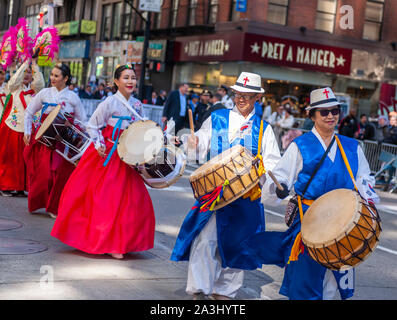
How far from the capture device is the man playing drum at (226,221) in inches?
235

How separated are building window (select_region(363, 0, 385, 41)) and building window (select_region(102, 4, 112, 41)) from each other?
18.0m

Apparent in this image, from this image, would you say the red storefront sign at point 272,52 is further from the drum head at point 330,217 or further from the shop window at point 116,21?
the drum head at point 330,217

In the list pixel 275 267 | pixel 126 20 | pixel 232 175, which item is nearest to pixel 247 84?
pixel 232 175

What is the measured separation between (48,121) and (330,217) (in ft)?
16.4

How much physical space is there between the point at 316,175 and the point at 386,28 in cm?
3060

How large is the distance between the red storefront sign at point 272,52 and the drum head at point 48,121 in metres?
22.1

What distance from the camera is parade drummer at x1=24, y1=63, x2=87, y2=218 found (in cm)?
931

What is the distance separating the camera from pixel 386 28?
34281mm

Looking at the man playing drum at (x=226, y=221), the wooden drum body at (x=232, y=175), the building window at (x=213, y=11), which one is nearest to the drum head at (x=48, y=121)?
the man playing drum at (x=226, y=221)

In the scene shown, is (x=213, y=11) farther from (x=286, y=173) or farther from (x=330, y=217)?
(x=330, y=217)

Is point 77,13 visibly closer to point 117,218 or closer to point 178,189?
point 178,189

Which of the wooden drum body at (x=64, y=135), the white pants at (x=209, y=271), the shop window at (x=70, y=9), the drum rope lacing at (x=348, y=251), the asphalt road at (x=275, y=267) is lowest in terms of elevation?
the asphalt road at (x=275, y=267)

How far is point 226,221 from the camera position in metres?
6.08

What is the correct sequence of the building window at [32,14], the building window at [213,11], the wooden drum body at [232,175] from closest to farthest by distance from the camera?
the wooden drum body at [232,175], the building window at [213,11], the building window at [32,14]
